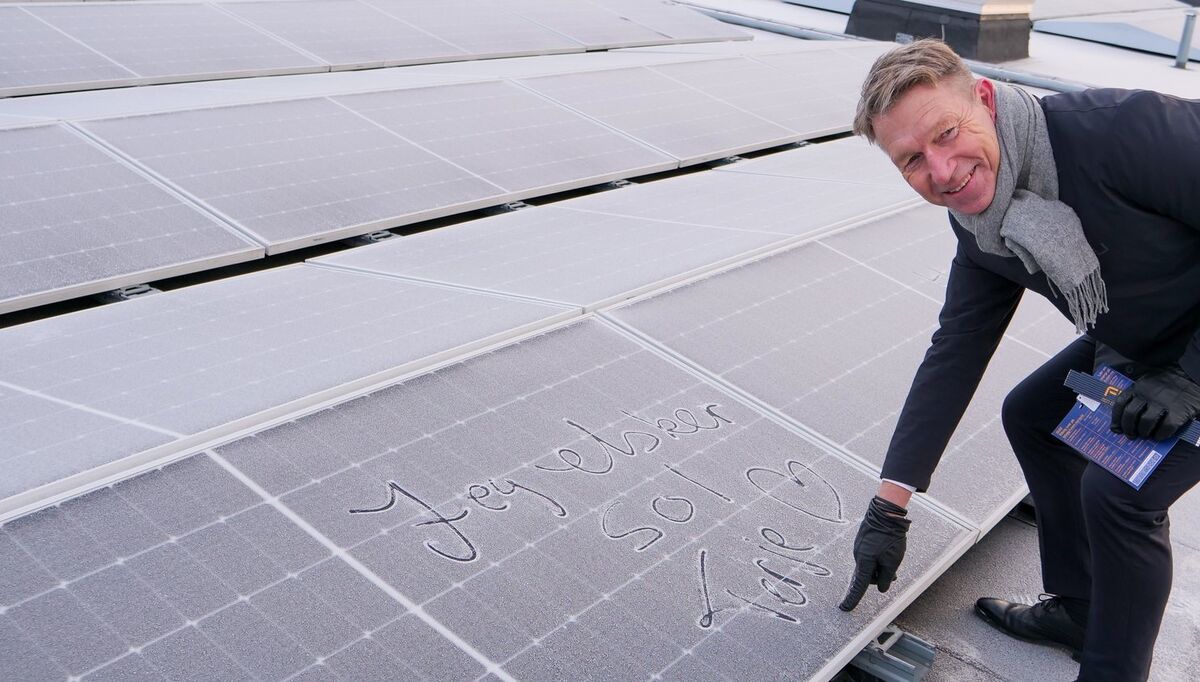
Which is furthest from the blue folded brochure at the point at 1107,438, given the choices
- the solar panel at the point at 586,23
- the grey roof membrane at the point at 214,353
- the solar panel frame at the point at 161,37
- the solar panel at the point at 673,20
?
the solar panel at the point at 673,20

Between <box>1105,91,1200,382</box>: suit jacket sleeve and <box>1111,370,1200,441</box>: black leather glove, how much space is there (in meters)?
0.06

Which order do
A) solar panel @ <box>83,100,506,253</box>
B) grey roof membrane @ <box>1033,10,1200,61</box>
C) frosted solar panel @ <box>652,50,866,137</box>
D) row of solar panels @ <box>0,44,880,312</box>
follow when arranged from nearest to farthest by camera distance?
row of solar panels @ <box>0,44,880,312</box> → solar panel @ <box>83,100,506,253</box> → frosted solar panel @ <box>652,50,866,137</box> → grey roof membrane @ <box>1033,10,1200,61</box>

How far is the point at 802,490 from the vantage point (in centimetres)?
297

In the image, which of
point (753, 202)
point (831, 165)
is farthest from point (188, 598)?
point (831, 165)

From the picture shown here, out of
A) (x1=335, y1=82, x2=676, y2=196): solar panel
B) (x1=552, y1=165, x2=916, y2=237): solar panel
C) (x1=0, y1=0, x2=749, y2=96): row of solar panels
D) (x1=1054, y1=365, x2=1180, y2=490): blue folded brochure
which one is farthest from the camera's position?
(x1=0, y1=0, x2=749, y2=96): row of solar panels

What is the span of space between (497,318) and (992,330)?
58.1 inches

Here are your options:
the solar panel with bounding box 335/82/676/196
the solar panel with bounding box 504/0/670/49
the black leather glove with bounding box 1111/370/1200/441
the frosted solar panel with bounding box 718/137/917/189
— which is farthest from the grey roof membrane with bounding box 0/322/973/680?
the solar panel with bounding box 504/0/670/49

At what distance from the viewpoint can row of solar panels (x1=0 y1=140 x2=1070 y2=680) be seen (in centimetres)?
212

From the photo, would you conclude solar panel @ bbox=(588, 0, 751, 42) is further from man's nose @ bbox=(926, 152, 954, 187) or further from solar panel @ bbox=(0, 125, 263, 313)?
man's nose @ bbox=(926, 152, 954, 187)

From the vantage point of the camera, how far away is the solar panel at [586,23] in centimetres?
946

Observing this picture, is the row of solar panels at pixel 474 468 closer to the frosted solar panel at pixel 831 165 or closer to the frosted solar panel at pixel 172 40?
the frosted solar panel at pixel 831 165

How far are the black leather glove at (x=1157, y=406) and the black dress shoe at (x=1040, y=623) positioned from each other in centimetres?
84

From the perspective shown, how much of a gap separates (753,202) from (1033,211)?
10.4 feet

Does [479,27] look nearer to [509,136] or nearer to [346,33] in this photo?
[346,33]
